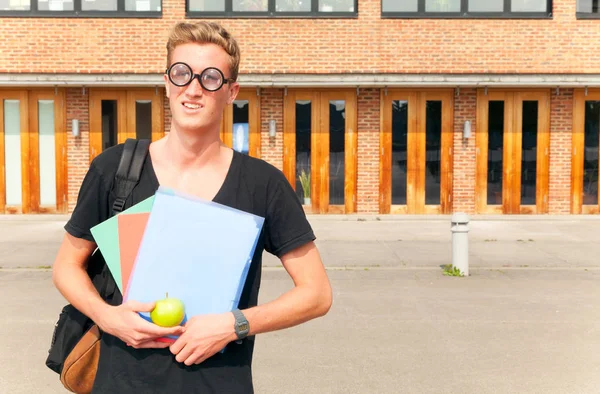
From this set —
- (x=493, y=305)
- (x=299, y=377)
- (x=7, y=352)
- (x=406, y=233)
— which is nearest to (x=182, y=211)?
(x=299, y=377)

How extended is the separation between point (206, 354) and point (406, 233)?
13108 mm

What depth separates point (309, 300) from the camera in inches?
84.7

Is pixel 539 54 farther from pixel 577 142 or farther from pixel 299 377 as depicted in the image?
pixel 299 377

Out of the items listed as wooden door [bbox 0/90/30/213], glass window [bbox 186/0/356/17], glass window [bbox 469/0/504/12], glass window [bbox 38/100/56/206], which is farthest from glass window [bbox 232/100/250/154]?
glass window [bbox 469/0/504/12]

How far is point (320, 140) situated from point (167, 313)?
1678 cm

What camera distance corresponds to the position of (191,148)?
2.16 metres

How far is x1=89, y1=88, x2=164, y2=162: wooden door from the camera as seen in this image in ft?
61.0

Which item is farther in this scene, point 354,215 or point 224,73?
point 354,215

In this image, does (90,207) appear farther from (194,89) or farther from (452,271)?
(452,271)

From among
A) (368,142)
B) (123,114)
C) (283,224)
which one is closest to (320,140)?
(368,142)

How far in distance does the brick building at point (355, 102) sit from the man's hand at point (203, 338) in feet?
53.5

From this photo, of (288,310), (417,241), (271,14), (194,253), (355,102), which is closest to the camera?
(194,253)

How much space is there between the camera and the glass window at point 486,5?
60.4 feet

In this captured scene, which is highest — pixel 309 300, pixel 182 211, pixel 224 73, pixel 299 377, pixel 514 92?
pixel 514 92
